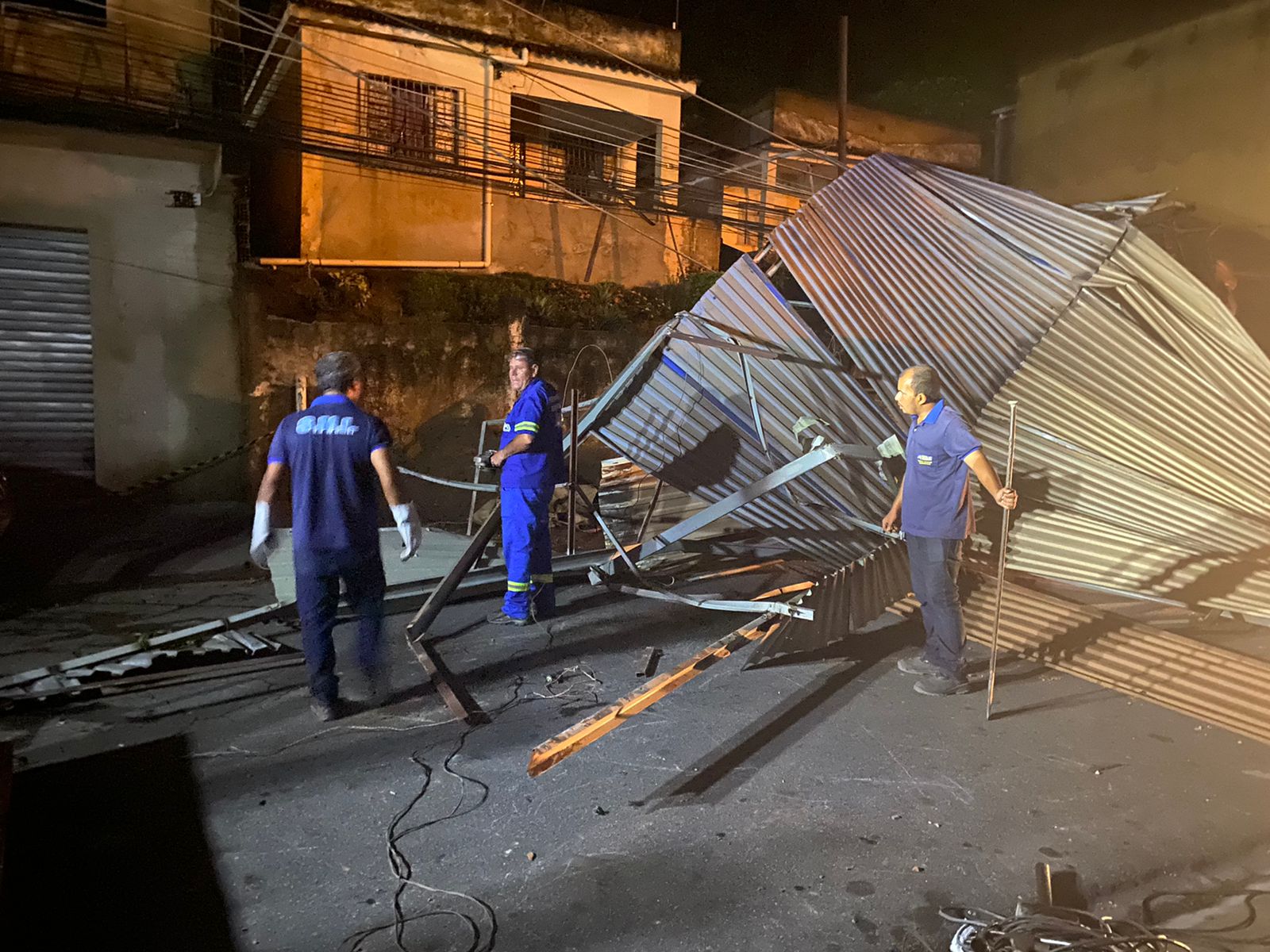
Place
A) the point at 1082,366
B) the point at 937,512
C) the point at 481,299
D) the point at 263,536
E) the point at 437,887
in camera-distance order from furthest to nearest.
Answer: the point at 481,299 < the point at 1082,366 < the point at 937,512 < the point at 263,536 < the point at 437,887

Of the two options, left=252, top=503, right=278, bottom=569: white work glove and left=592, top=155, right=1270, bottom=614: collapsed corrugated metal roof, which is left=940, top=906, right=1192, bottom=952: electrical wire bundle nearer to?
left=592, top=155, right=1270, bottom=614: collapsed corrugated metal roof

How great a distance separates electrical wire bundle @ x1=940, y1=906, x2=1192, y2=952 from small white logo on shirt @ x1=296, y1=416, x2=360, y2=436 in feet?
10.5

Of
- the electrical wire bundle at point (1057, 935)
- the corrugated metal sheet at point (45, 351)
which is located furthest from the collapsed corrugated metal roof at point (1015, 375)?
the corrugated metal sheet at point (45, 351)

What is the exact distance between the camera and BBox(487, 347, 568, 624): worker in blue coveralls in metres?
5.18

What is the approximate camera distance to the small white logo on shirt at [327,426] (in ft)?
12.5

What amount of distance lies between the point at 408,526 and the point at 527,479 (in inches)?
50.2

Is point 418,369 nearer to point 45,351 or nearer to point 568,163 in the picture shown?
point 45,351

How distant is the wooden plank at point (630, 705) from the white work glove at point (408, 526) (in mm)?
1200

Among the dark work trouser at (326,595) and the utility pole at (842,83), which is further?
the utility pole at (842,83)

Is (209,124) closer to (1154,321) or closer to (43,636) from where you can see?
(43,636)

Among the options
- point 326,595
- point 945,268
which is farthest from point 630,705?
point 945,268

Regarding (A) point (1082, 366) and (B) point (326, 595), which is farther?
(A) point (1082, 366)

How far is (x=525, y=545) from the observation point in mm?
5234

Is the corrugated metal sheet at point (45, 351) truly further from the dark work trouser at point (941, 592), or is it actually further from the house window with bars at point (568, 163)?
the dark work trouser at point (941, 592)
